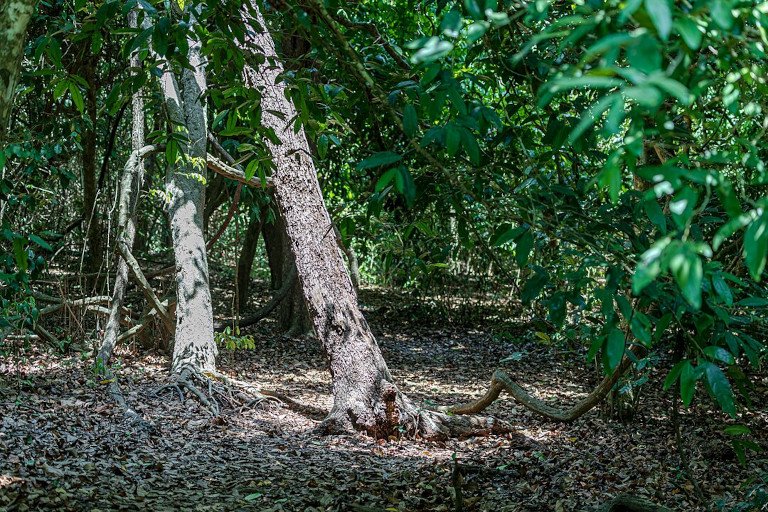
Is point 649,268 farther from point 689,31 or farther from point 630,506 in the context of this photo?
point 630,506

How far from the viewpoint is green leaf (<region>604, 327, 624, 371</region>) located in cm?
132

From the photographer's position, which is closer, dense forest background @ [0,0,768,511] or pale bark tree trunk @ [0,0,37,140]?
dense forest background @ [0,0,768,511]

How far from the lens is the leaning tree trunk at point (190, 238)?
532 centimetres

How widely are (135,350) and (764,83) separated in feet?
19.9

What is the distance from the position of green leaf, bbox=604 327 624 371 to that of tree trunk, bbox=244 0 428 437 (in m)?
3.18

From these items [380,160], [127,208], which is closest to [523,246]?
[380,160]

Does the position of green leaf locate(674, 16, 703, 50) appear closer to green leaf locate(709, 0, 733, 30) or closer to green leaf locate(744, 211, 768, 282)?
green leaf locate(709, 0, 733, 30)

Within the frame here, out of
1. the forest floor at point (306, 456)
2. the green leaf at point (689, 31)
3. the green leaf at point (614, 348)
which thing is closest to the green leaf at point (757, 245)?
the green leaf at point (689, 31)

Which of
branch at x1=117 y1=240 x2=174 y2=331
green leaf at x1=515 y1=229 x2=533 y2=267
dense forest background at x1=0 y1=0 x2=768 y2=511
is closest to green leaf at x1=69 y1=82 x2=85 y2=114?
dense forest background at x1=0 y1=0 x2=768 y2=511

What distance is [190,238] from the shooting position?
5484mm

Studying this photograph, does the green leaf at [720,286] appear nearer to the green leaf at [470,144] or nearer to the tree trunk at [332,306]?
the green leaf at [470,144]

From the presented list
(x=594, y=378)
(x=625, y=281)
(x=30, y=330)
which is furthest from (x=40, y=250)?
(x=625, y=281)

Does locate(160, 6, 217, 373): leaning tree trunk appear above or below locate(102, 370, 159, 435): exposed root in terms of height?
above

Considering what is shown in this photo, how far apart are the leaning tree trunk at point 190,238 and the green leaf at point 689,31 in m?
4.70
